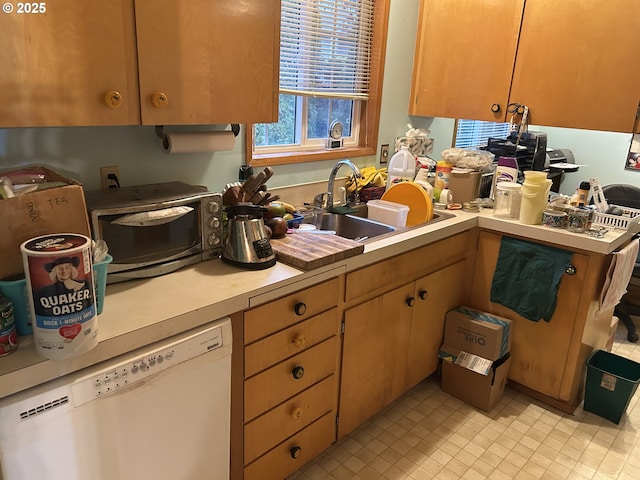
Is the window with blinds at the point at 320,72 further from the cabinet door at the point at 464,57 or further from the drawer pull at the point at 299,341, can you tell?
the drawer pull at the point at 299,341

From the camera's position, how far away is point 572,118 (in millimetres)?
2412

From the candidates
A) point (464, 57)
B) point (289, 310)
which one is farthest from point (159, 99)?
point (464, 57)

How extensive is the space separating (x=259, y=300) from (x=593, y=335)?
6.10 feet

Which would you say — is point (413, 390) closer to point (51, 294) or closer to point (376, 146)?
point (376, 146)

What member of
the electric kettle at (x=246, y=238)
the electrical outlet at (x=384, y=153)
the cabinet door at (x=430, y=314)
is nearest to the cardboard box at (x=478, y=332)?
the cabinet door at (x=430, y=314)

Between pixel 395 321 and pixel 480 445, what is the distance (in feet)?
2.27

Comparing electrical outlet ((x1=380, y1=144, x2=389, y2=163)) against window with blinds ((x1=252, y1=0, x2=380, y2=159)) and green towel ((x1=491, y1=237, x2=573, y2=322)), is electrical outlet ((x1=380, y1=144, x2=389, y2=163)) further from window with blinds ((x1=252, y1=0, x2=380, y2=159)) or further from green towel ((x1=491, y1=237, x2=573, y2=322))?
green towel ((x1=491, y1=237, x2=573, y2=322))

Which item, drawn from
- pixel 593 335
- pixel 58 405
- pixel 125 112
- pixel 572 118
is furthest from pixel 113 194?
pixel 593 335

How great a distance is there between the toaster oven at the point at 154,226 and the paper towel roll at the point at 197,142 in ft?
0.47

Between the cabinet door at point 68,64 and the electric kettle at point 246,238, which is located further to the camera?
the electric kettle at point 246,238

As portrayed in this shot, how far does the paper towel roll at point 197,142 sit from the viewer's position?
5.73 feet

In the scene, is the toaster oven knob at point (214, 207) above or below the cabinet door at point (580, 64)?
below

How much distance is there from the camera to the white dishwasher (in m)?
1.08

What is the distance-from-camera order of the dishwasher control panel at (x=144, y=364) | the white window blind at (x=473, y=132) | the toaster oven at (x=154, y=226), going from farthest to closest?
the white window blind at (x=473, y=132) < the toaster oven at (x=154, y=226) < the dishwasher control panel at (x=144, y=364)
